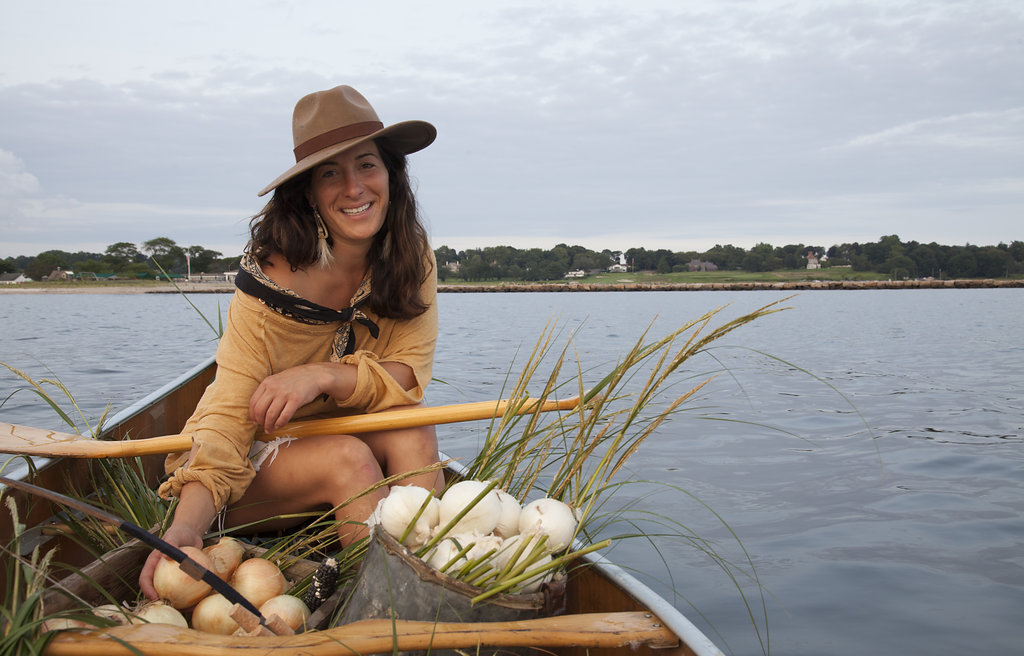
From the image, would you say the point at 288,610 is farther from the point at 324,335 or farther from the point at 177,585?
the point at 324,335

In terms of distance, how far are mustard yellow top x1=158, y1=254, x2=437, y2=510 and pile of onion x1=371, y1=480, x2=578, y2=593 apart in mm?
729

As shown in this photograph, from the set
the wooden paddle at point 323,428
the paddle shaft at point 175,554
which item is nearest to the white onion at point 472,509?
the paddle shaft at point 175,554

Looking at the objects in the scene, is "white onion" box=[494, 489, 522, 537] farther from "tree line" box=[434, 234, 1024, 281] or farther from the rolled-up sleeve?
"tree line" box=[434, 234, 1024, 281]

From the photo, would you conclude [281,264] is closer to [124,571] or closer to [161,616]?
[124,571]

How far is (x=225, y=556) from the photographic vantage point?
1.81 metres

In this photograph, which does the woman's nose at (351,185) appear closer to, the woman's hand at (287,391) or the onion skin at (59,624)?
the woman's hand at (287,391)

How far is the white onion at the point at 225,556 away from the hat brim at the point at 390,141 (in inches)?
40.1

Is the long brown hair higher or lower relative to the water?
higher

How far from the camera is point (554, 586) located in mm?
1522

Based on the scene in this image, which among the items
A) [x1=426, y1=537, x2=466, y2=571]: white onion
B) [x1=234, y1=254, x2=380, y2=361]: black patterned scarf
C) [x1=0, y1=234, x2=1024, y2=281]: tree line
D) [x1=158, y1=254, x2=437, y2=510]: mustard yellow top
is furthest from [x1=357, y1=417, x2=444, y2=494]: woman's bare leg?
[x1=0, y1=234, x2=1024, y2=281]: tree line

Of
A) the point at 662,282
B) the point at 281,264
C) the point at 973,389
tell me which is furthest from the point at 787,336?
the point at 662,282

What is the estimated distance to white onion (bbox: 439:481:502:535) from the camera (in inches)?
58.7

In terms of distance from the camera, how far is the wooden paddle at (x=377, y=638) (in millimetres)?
1297

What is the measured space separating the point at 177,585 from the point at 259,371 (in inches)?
30.6
